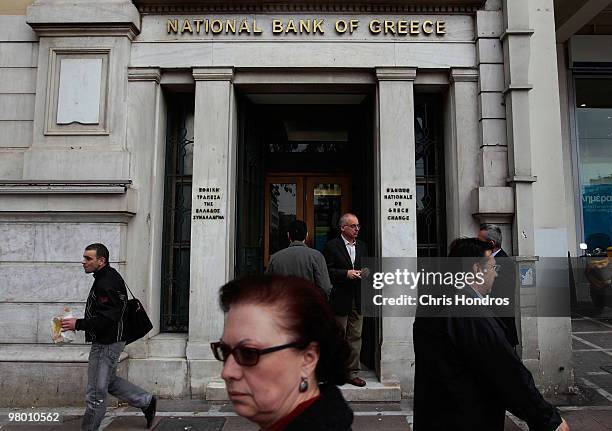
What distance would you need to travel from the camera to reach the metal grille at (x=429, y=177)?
6.81 meters

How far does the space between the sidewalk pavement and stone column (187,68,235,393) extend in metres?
0.49

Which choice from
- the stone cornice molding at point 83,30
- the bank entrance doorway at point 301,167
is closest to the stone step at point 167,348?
the bank entrance doorway at point 301,167

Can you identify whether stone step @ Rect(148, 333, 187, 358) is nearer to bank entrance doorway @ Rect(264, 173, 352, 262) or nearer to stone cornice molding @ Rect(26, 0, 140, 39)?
bank entrance doorway @ Rect(264, 173, 352, 262)

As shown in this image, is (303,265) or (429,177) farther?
(429,177)

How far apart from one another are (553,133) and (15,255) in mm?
7808

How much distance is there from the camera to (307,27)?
6566mm

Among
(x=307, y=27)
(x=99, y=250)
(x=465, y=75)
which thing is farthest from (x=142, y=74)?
(x=465, y=75)

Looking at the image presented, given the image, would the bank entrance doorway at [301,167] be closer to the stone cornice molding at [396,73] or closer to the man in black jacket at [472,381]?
the stone cornice molding at [396,73]

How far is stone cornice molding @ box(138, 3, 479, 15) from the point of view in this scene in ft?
21.6

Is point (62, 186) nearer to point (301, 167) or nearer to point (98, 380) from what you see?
point (98, 380)

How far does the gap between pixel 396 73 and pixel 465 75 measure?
1038 mm

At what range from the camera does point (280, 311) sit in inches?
53.8

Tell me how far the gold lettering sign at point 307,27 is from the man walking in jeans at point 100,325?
12.4 ft

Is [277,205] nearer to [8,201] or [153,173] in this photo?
[153,173]
